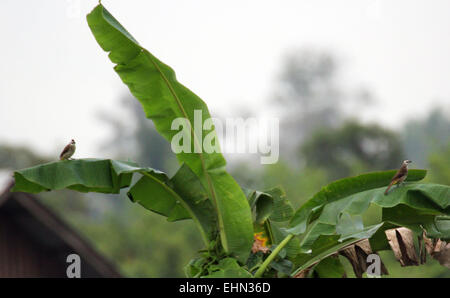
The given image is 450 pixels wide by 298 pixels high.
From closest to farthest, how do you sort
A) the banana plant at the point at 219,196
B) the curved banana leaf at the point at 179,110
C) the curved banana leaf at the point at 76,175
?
the curved banana leaf at the point at 76,175
the banana plant at the point at 219,196
the curved banana leaf at the point at 179,110

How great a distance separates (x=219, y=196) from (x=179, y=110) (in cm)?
71

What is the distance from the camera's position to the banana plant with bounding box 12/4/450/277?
4141 mm

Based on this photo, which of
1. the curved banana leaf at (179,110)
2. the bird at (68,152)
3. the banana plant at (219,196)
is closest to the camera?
the banana plant at (219,196)

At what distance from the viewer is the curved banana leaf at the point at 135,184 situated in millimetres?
4035

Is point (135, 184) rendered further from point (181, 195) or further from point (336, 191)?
point (336, 191)

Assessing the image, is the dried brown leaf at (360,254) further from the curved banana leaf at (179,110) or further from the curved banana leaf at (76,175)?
the curved banana leaf at (76,175)

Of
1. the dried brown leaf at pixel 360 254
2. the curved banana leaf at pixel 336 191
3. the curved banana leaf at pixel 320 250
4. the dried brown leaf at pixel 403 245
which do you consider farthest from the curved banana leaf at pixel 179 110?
the dried brown leaf at pixel 403 245

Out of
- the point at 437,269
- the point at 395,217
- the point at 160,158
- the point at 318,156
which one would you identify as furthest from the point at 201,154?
the point at 160,158

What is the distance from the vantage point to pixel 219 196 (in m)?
4.48

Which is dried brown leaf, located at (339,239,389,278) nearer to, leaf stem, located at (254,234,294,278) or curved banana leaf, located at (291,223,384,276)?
curved banana leaf, located at (291,223,384,276)

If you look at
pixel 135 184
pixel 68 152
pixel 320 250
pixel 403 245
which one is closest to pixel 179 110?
pixel 135 184

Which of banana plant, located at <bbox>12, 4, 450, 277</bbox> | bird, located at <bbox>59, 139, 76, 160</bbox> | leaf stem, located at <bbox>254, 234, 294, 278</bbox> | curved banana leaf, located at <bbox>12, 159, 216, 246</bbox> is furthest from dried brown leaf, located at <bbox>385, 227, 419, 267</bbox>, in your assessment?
bird, located at <bbox>59, 139, 76, 160</bbox>

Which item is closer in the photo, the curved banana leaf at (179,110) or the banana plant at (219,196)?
the banana plant at (219,196)

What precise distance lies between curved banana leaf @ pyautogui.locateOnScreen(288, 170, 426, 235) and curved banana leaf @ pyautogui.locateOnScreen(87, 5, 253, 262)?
0.38 metres
